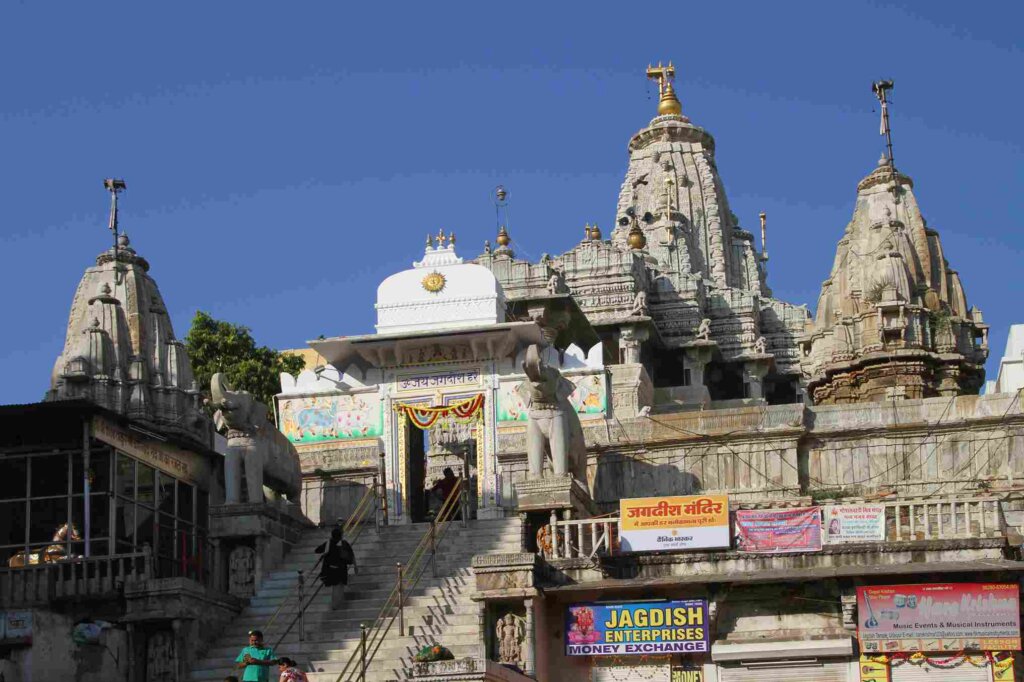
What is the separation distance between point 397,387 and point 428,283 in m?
2.58

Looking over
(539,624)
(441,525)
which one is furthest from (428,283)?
(539,624)

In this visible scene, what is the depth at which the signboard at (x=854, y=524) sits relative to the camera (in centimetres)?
3077

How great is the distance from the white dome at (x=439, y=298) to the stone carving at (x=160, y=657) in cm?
1174

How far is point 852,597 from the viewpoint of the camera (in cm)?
3025

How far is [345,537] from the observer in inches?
1449

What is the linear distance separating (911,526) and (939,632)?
74.7 inches

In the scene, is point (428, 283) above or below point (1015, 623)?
above

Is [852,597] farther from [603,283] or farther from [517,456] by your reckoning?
[603,283]

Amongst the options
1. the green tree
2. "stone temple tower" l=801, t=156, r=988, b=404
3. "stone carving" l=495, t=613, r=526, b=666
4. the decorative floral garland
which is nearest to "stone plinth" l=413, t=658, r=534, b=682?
"stone carving" l=495, t=613, r=526, b=666

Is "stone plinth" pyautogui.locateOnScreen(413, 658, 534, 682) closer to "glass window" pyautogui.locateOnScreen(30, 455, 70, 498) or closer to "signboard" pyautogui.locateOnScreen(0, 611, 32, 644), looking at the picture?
"signboard" pyautogui.locateOnScreen(0, 611, 32, 644)

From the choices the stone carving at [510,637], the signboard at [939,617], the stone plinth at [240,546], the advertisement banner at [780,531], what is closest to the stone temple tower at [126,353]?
the stone plinth at [240,546]

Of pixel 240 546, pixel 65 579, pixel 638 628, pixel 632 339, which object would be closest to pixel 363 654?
pixel 638 628

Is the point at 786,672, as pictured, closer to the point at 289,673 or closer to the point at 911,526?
the point at 911,526

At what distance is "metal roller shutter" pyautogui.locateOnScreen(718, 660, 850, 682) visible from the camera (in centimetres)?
3039
